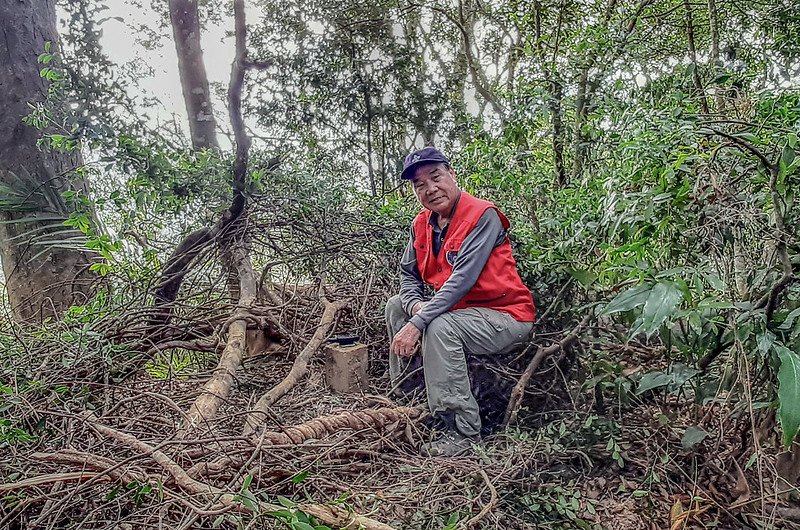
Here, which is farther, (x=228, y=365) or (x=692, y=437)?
(x=228, y=365)

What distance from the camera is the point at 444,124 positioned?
4996mm

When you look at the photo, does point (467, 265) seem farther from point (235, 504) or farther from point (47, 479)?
point (47, 479)

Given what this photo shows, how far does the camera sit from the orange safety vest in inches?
102

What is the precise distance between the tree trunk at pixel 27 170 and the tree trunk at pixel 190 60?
2042 millimetres

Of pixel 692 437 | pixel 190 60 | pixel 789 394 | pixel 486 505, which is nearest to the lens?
pixel 789 394

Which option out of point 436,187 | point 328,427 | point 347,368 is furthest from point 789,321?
point 347,368

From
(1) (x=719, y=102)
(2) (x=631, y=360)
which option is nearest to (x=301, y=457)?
(2) (x=631, y=360)

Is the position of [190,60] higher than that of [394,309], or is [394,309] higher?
[190,60]

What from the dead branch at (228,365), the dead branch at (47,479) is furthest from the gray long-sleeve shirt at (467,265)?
the dead branch at (47,479)

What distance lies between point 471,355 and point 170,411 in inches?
58.2

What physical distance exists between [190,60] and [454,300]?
4.82m

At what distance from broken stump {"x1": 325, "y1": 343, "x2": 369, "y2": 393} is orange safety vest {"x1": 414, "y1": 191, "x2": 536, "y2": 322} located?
1.95ft

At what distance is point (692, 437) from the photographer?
2100 mm

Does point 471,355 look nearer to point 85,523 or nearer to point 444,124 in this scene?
point 85,523
